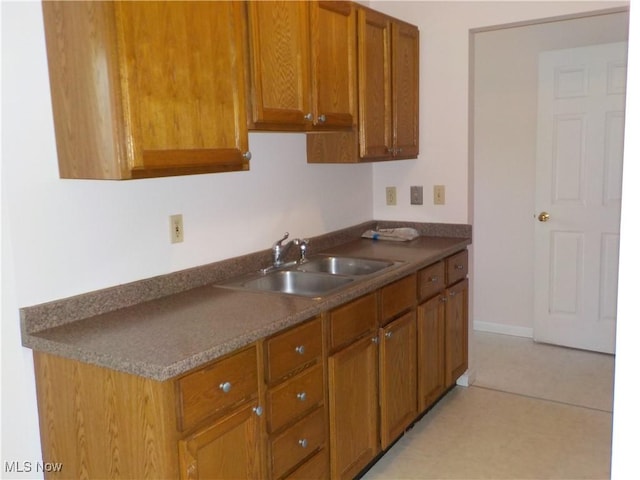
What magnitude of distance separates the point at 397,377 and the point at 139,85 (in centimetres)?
172

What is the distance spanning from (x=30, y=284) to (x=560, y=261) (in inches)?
136

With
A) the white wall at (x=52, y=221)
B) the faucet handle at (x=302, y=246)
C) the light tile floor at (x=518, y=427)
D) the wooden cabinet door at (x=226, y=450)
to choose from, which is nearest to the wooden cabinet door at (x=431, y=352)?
the light tile floor at (x=518, y=427)

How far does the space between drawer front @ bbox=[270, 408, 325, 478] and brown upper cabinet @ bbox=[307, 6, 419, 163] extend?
4.39 feet

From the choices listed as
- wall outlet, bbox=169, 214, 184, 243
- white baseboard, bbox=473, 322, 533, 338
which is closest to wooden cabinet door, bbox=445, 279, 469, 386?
white baseboard, bbox=473, 322, 533, 338

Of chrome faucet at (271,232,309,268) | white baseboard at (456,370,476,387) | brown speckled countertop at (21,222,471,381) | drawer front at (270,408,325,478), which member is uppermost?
chrome faucet at (271,232,309,268)

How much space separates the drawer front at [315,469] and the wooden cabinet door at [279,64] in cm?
126

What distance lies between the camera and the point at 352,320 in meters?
2.34

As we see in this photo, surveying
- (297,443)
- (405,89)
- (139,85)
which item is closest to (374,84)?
(405,89)

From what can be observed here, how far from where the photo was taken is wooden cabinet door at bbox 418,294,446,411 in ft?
9.68

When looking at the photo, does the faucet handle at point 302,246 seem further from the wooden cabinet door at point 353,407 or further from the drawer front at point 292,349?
the drawer front at point 292,349

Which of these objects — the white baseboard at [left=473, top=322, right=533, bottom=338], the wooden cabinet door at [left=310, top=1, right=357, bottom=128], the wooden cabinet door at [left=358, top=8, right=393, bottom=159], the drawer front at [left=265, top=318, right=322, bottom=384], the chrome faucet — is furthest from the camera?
the white baseboard at [left=473, top=322, right=533, bottom=338]

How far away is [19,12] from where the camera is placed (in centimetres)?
175
